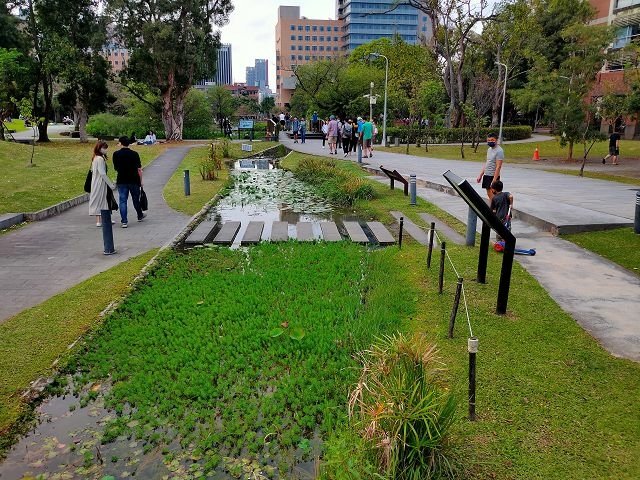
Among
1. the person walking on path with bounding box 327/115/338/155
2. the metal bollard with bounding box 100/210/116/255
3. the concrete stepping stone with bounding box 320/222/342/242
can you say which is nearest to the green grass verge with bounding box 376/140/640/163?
the person walking on path with bounding box 327/115/338/155

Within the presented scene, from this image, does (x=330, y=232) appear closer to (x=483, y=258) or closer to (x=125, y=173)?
(x=483, y=258)

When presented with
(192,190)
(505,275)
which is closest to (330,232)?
(505,275)

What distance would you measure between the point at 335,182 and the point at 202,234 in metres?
7.46

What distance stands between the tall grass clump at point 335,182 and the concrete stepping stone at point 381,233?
9.68 feet

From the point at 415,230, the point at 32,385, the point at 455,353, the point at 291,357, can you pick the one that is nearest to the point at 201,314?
the point at 291,357

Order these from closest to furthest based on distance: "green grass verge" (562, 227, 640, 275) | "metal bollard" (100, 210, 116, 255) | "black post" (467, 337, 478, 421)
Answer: "black post" (467, 337, 478, 421), "green grass verge" (562, 227, 640, 275), "metal bollard" (100, 210, 116, 255)

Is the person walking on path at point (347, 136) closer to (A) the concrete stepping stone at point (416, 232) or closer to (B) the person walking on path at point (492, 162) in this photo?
(A) the concrete stepping stone at point (416, 232)

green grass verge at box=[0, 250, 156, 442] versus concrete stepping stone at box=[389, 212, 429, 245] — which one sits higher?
concrete stepping stone at box=[389, 212, 429, 245]

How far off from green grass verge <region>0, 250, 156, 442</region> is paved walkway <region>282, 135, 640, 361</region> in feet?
A: 18.2

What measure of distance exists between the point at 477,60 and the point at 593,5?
10870 mm

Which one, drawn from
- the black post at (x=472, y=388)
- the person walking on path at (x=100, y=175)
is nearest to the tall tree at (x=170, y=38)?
the person walking on path at (x=100, y=175)

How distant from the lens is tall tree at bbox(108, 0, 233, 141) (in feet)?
111

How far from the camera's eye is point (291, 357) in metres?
5.30

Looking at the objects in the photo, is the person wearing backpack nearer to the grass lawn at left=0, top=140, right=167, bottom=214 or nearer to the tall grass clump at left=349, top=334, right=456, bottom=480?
the grass lawn at left=0, top=140, right=167, bottom=214
